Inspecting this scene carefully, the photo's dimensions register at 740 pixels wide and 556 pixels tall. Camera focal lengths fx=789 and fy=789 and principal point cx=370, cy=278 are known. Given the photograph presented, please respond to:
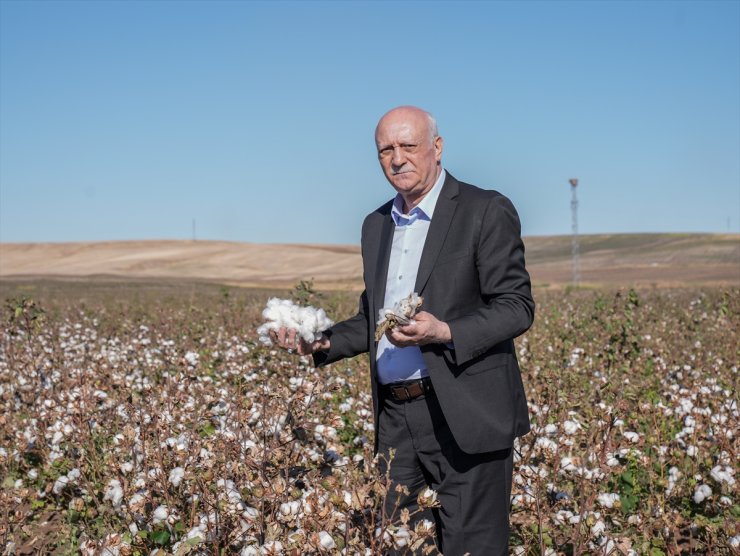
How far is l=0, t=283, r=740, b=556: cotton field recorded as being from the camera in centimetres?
297

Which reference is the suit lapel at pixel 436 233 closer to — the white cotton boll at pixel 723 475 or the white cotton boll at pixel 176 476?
the white cotton boll at pixel 176 476

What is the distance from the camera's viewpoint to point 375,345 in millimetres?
3117

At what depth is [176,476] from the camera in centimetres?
356

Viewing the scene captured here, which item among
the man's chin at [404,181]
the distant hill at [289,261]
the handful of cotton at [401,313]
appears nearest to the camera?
the handful of cotton at [401,313]

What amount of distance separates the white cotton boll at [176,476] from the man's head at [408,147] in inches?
64.7

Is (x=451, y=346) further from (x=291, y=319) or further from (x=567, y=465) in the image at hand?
(x=567, y=465)

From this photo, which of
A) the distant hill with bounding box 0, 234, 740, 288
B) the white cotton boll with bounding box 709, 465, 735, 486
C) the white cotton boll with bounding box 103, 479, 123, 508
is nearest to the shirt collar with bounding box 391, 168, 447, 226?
the white cotton boll with bounding box 103, 479, 123, 508

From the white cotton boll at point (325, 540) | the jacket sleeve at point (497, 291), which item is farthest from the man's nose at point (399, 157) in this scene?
the white cotton boll at point (325, 540)

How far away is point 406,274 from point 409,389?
0.44 meters

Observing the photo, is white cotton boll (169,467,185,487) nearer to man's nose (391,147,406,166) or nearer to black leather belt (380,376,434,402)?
black leather belt (380,376,434,402)

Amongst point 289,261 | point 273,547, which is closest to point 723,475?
point 273,547

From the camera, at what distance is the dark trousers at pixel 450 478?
2855mm

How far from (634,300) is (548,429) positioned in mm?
5462

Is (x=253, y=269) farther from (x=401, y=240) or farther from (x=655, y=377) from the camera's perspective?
(x=401, y=240)
